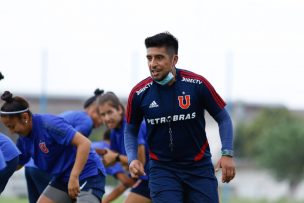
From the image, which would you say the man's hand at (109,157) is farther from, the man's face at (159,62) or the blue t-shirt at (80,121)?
the man's face at (159,62)

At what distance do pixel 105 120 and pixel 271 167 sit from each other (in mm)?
28979

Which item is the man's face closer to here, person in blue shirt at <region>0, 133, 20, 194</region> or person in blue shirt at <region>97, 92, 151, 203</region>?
person in blue shirt at <region>0, 133, 20, 194</region>

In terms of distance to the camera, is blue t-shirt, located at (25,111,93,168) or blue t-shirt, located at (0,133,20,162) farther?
blue t-shirt, located at (25,111,93,168)

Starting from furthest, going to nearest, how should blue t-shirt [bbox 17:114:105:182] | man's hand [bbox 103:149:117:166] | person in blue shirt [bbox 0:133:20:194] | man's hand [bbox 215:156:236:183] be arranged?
man's hand [bbox 103:149:117:166] → blue t-shirt [bbox 17:114:105:182] → person in blue shirt [bbox 0:133:20:194] → man's hand [bbox 215:156:236:183]

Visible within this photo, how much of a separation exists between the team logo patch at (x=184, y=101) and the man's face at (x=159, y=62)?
0.23 meters

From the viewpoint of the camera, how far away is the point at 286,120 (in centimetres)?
3819

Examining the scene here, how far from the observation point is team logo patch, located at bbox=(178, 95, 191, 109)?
21.9ft

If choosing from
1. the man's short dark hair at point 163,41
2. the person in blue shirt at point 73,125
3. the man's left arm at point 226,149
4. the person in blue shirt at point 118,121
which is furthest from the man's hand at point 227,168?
the person in blue shirt at point 73,125

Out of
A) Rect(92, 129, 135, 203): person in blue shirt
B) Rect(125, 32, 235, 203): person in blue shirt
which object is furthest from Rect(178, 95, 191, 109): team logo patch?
Rect(92, 129, 135, 203): person in blue shirt

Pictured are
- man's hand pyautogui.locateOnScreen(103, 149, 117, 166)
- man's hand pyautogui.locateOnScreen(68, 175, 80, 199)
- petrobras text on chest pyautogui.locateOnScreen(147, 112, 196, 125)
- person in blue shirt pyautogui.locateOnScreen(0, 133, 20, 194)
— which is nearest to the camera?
petrobras text on chest pyautogui.locateOnScreen(147, 112, 196, 125)

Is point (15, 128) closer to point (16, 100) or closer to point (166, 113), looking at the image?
point (16, 100)

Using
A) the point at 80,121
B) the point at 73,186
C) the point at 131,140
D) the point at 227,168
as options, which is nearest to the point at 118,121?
the point at 80,121

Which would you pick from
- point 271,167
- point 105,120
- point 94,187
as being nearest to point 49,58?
point 105,120

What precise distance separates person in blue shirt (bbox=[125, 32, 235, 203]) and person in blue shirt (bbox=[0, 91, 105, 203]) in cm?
68
